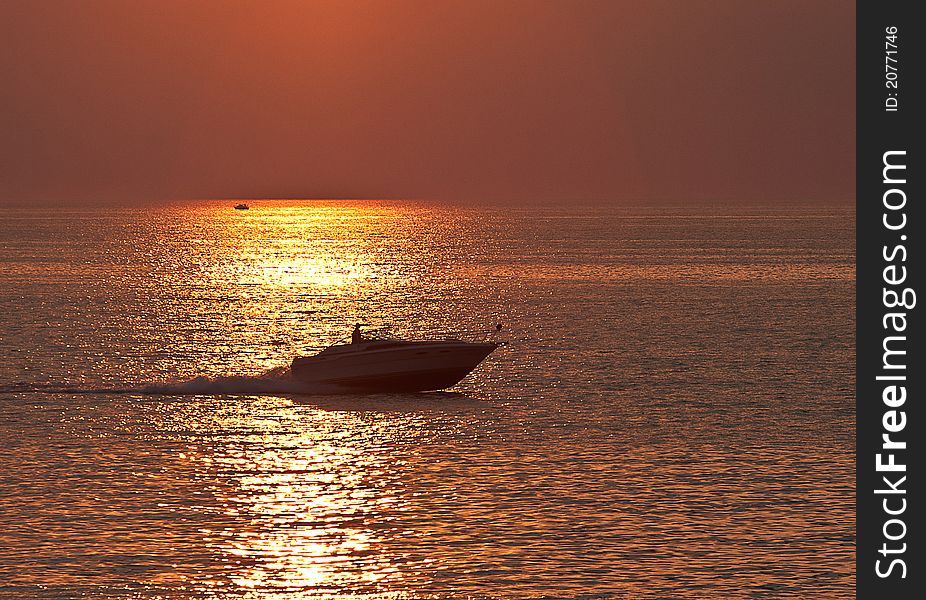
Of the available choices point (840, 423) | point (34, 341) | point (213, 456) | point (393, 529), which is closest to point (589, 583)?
point (393, 529)

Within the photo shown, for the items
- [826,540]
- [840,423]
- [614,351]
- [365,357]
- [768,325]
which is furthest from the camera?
[768,325]

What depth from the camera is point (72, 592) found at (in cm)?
3002

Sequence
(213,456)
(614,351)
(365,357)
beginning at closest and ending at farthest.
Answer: (213,456) → (365,357) → (614,351)

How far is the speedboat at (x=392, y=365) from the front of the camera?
6016 centimetres

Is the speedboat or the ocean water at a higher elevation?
the speedboat

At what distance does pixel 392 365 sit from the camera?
60062 millimetres

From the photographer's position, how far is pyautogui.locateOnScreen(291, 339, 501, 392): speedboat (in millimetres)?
60156

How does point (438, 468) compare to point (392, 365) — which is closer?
point (438, 468)

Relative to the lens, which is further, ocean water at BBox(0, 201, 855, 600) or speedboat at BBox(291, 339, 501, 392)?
speedboat at BBox(291, 339, 501, 392)

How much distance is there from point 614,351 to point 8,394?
A: 35255 mm

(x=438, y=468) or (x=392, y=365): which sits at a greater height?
(x=392, y=365)

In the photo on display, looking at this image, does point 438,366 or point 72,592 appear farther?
point 438,366

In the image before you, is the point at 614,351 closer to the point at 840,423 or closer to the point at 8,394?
the point at 840,423

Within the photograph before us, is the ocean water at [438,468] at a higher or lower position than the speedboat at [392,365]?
lower
